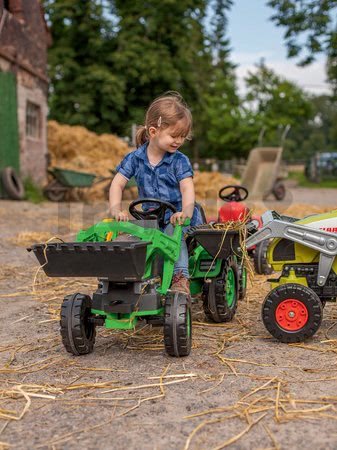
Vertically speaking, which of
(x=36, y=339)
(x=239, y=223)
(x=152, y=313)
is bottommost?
(x=36, y=339)

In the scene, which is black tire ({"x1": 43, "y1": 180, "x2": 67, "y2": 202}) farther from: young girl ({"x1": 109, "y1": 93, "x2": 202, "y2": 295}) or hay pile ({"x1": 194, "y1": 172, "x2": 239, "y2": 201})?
young girl ({"x1": 109, "y1": 93, "x2": 202, "y2": 295})

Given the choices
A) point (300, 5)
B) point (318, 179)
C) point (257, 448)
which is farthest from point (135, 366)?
point (318, 179)

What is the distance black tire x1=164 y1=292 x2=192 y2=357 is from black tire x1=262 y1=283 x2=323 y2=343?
59cm

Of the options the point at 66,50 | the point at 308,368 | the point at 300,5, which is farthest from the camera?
the point at 66,50

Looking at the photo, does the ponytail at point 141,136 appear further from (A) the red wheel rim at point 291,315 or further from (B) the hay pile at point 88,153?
(B) the hay pile at point 88,153

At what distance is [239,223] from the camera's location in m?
4.36

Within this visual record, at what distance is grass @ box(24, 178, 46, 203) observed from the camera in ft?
53.4

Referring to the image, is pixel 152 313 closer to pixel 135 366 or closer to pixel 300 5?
pixel 135 366

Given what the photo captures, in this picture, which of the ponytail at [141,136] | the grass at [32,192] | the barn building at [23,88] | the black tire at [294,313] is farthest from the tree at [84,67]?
the black tire at [294,313]

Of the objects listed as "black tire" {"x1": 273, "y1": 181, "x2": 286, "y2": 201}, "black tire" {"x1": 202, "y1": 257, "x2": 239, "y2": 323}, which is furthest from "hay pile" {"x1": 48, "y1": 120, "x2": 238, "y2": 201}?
"black tire" {"x1": 202, "y1": 257, "x2": 239, "y2": 323}

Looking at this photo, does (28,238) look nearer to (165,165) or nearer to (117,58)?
(165,165)

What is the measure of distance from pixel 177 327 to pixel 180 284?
17.8 inches

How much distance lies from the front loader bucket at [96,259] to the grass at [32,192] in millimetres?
12849

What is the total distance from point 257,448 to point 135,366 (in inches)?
49.0
